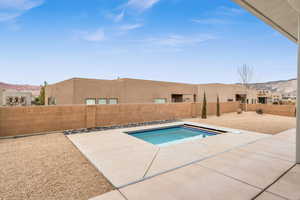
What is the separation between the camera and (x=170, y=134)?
820 cm

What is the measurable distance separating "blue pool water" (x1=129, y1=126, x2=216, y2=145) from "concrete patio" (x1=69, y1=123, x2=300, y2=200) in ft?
6.61

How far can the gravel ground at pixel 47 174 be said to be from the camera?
8.45ft

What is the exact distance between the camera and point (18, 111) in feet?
21.0

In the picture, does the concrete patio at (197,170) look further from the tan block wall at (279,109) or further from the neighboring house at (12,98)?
the neighboring house at (12,98)

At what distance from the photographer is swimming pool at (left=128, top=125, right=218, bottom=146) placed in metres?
7.31

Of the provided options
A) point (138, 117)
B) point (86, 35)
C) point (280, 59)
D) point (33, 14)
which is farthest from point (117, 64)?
point (280, 59)

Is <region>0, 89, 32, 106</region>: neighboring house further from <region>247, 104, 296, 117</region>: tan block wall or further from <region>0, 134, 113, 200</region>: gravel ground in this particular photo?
<region>247, 104, 296, 117</region>: tan block wall

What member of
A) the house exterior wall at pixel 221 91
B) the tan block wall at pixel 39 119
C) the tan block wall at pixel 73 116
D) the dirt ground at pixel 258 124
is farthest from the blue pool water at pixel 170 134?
the house exterior wall at pixel 221 91

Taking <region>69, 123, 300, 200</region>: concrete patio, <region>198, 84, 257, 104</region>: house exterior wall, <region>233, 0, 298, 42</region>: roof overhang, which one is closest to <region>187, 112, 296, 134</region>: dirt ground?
<region>69, 123, 300, 200</region>: concrete patio

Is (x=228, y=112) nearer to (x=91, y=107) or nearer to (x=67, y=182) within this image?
(x=91, y=107)

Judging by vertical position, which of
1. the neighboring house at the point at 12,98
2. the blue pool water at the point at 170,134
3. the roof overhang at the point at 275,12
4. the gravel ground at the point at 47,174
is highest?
the roof overhang at the point at 275,12

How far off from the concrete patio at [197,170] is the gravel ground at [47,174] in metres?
0.28

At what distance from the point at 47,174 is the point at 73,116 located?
15.4ft

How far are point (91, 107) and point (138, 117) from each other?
9.72 feet
